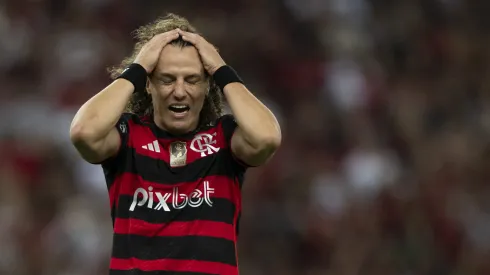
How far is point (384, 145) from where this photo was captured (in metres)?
6.88

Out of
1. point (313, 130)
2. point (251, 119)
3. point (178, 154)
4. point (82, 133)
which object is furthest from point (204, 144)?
point (313, 130)

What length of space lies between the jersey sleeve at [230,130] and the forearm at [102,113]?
1.17 feet

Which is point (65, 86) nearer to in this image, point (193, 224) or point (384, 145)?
point (384, 145)

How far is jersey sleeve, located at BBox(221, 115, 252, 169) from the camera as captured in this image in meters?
3.38

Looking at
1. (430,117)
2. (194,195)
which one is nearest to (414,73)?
(430,117)

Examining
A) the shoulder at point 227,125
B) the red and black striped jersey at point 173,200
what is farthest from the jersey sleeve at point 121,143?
the shoulder at point 227,125

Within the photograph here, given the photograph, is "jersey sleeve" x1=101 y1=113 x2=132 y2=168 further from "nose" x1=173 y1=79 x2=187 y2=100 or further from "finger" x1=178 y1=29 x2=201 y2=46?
"finger" x1=178 y1=29 x2=201 y2=46

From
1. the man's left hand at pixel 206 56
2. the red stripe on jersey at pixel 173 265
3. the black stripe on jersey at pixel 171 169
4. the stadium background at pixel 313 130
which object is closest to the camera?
the red stripe on jersey at pixel 173 265

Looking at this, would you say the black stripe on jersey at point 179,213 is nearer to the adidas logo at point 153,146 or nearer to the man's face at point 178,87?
the adidas logo at point 153,146

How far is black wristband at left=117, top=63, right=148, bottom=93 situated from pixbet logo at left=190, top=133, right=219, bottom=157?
269 mm

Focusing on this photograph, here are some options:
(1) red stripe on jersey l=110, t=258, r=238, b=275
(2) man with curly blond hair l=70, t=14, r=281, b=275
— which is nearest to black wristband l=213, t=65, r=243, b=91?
(2) man with curly blond hair l=70, t=14, r=281, b=275

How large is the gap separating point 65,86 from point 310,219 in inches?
77.5

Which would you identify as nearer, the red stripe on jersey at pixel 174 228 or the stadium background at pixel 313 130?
the red stripe on jersey at pixel 174 228

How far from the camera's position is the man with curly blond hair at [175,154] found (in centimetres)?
322
